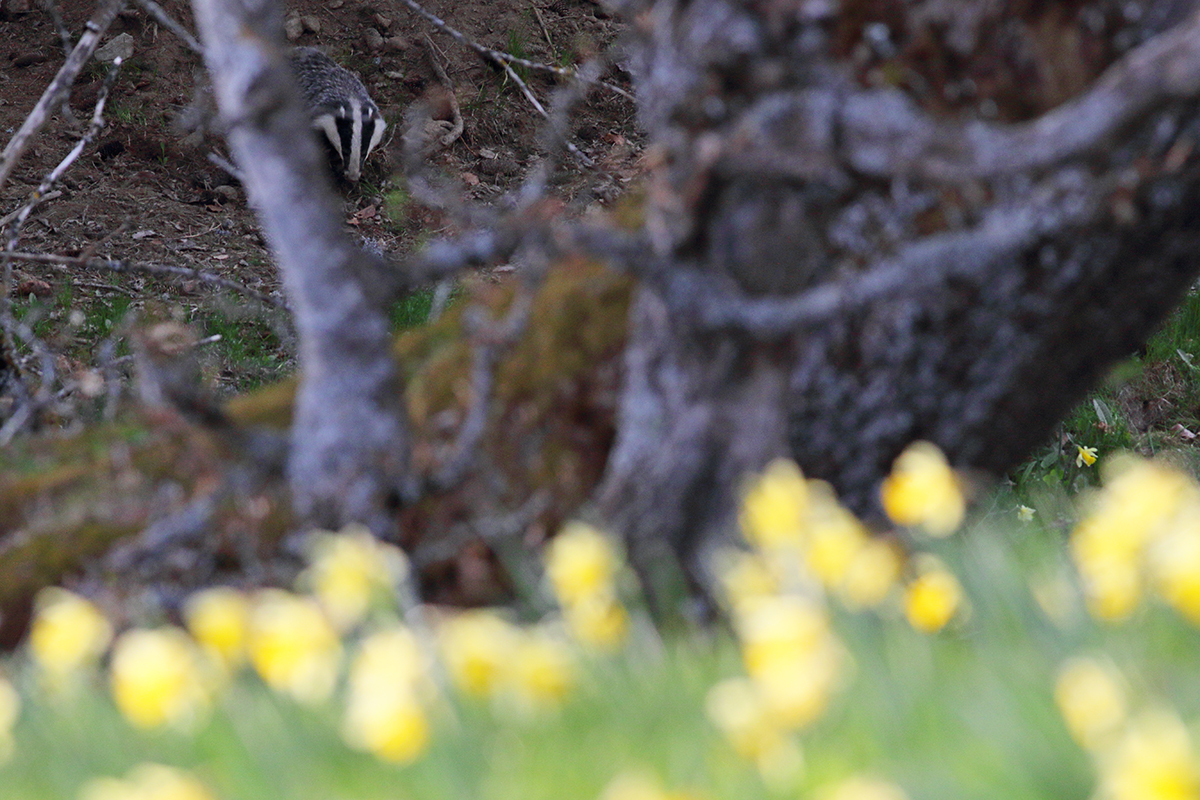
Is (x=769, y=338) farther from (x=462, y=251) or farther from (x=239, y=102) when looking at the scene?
(x=239, y=102)

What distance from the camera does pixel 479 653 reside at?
1328 mm

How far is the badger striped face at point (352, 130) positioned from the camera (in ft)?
25.0

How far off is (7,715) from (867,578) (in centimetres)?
114

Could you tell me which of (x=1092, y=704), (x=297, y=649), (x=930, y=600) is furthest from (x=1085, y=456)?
(x=297, y=649)

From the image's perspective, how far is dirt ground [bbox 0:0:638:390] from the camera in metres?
5.89

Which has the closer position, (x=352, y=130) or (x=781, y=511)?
(x=781, y=511)

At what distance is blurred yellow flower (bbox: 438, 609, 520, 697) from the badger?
6.77 m

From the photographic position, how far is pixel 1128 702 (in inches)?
45.6

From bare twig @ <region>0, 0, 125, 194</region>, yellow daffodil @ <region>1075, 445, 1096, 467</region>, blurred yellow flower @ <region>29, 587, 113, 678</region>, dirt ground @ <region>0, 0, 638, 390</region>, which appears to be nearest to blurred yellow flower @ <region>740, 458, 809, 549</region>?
blurred yellow flower @ <region>29, 587, 113, 678</region>

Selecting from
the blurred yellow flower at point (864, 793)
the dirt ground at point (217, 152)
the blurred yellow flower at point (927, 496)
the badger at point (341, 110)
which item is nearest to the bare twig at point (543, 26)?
the dirt ground at point (217, 152)

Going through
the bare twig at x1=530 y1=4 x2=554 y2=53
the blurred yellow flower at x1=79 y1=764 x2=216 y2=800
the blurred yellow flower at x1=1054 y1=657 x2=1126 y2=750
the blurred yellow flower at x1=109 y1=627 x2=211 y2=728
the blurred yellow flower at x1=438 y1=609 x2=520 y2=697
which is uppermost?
the blurred yellow flower at x1=1054 y1=657 x2=1126 y2=750

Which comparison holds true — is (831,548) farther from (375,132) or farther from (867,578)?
(375,132)

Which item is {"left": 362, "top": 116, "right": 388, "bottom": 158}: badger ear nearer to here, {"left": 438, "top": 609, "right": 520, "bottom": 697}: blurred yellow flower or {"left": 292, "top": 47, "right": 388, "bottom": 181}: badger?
{"left": 292, "top": 47, "right": 388, "bottom": 181}: badger

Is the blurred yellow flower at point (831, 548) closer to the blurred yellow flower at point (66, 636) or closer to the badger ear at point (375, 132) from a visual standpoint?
the blurred yellow flower at point (66, 636)
